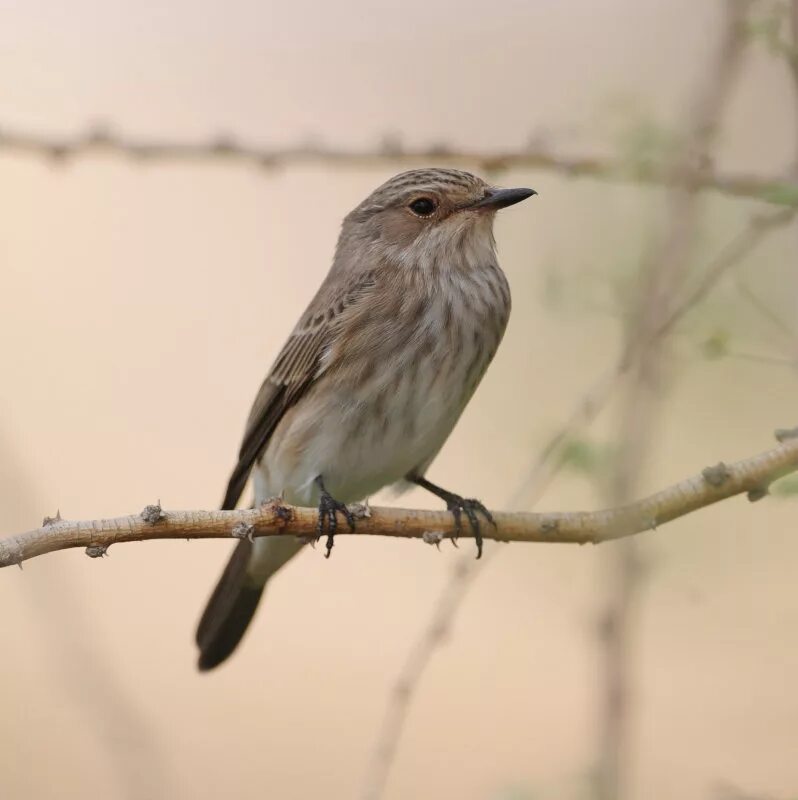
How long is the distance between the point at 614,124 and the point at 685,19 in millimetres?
1238

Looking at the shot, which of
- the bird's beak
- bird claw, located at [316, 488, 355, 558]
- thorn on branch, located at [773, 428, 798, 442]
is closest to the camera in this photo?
thorn on branch, located at [773, 428, 798, 442]

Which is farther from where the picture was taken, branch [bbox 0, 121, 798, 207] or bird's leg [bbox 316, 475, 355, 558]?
bird's leg [bbox 316, 475, 355, 558]

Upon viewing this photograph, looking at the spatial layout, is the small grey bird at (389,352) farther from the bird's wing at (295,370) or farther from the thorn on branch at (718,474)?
the thorn on branch at (718,474)

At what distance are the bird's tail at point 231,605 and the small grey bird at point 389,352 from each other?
26cm

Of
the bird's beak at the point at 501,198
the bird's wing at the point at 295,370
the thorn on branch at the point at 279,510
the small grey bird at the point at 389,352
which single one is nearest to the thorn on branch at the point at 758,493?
the thorn on branch at the point at 279,510

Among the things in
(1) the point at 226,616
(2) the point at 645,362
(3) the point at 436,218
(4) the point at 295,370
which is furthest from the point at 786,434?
(1) the point at 226,616

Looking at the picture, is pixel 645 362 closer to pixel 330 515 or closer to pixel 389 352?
pixel 330 515

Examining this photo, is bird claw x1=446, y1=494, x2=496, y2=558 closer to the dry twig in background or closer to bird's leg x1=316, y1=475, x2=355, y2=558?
bird's leg x1=316, y1=475, x2=355, y2=558

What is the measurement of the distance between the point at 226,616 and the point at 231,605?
0.04 meters

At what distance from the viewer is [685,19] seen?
3.58m

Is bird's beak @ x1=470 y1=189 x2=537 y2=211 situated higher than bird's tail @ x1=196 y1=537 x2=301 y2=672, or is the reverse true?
bird's beak @ x1=470 y1=189 x2=537 y2=211

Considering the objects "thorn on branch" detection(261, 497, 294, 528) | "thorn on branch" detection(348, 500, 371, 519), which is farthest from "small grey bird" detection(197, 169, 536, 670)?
"thorn on branch" detection(261, 497, 294, 528)

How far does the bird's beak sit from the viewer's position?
3.98 metres

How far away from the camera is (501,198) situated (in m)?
4.07
